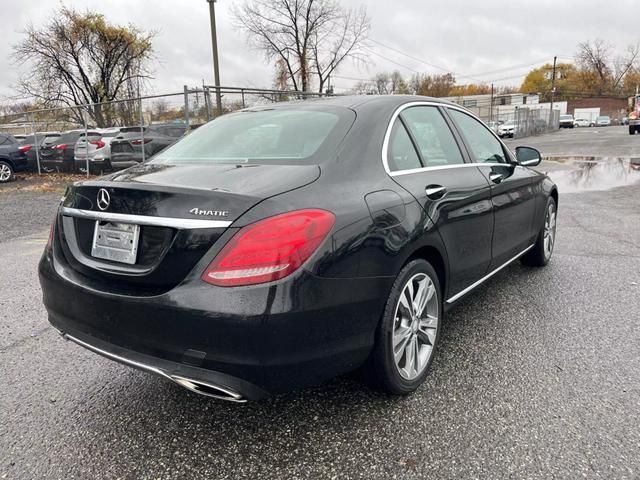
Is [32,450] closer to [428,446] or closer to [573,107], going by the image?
[428,446]

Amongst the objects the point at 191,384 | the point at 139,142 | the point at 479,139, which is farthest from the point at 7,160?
the point at 191,384

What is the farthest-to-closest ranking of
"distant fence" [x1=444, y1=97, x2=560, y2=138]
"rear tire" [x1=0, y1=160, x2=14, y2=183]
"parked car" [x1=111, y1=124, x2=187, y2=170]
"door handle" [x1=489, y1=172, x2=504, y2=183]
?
"distant fence" [x1=444, y1=97, x2=560, y2=138]
"rear tire" [x1=0, y1=160, x2=14, y2=183]
"parked car" [x1=111, y1=124, x2=187, y2=170]
"door handle" [x1=489, y1=172, x2=504, y2=183]

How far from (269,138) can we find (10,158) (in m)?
15.7

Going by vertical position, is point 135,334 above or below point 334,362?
above

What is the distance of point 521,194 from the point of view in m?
3.92

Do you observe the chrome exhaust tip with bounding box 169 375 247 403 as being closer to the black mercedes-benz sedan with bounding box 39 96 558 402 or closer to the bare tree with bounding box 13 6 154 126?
the black mercedes-benz sedan with bounding box 39 96 558 402

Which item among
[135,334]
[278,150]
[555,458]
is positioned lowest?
[555,458]

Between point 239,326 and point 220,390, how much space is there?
285mm

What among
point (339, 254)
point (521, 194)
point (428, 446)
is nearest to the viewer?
point (339, 254)

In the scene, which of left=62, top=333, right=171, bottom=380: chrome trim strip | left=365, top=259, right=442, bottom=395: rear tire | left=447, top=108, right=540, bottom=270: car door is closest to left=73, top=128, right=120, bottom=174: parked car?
left=447, top=108, right=540, bottom=270: car door

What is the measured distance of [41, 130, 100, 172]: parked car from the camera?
15875mm

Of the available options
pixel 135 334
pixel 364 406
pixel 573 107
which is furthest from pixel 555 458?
pixel 573 107

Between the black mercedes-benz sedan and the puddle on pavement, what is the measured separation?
27.6 ft

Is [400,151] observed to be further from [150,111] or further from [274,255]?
[150,111]
